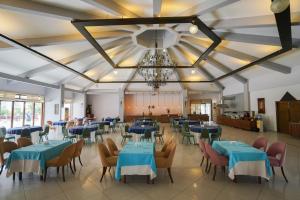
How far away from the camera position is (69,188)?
336 centimetres

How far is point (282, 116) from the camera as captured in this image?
33.6ft

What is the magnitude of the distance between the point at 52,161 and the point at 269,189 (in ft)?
14.1

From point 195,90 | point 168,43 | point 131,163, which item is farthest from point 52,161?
point 195,90

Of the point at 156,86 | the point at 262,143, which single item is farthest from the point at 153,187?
the point at 156,86

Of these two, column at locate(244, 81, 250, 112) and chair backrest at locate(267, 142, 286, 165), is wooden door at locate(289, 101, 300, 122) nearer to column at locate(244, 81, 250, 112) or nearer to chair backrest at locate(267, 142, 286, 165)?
column at locate(244, 81, 250, 112)

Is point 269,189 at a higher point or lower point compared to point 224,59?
lower

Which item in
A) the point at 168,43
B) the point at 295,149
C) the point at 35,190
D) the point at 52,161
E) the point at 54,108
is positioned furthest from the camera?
the point at 54,108

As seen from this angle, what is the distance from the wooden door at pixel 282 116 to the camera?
32.5 feet

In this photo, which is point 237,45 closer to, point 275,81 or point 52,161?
point 275,81

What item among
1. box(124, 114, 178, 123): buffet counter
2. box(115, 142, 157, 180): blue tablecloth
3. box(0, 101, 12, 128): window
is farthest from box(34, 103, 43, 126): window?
box(115, 142, 157, 180): blue tablecloth

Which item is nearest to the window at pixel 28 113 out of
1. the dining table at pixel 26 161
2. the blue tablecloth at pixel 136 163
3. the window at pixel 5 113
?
the window at pixel 5 113

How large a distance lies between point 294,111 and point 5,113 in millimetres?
16202

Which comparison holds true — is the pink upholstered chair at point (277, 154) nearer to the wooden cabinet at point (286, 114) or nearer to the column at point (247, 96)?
the wooden cabinet at point (286, 114)

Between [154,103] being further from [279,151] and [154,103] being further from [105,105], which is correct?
[279,151]
